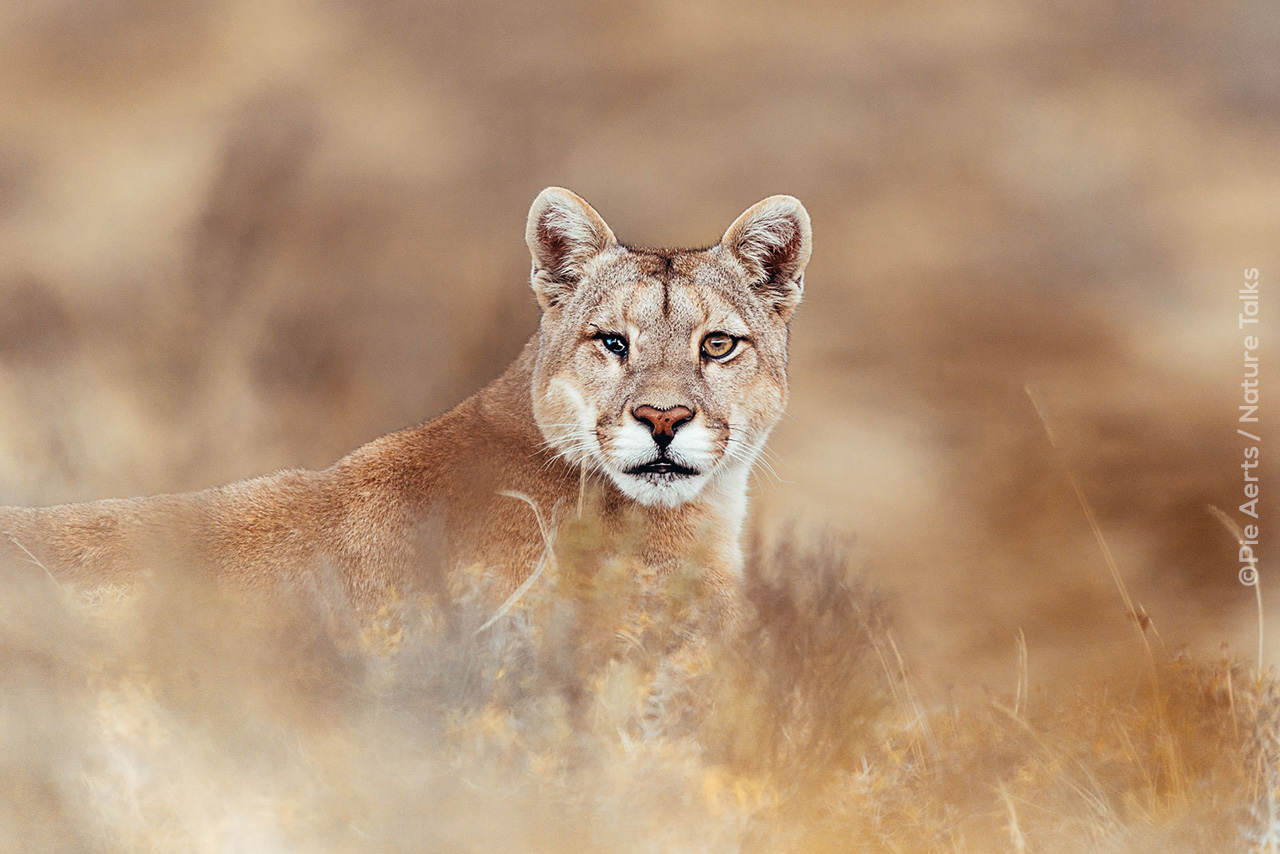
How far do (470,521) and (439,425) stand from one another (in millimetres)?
782

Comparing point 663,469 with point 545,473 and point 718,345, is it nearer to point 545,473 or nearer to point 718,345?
point 545,473

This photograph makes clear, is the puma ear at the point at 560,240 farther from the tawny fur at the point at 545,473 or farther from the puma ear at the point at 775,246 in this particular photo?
the puma ear at the point at 775,246

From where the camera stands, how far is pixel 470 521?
16.5 feet

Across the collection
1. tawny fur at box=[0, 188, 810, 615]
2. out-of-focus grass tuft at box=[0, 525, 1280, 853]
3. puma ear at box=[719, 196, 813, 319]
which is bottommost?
out-of-focus grass tuft at box=[0, 525, 1280, 853]

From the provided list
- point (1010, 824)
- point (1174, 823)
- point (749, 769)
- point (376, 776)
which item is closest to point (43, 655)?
point (376, 776)

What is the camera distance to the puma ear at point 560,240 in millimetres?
5602

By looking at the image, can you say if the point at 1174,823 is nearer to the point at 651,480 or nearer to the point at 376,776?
the point at 651,480

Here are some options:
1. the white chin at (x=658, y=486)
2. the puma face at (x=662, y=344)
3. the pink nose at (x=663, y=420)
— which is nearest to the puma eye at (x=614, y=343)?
the puma face at (x=662, y=344)

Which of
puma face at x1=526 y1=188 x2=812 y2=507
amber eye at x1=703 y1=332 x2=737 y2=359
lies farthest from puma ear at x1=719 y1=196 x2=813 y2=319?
amber eye at x1=703 y1=332 x2=737 y2=359

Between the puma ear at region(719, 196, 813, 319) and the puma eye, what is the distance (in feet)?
2.41

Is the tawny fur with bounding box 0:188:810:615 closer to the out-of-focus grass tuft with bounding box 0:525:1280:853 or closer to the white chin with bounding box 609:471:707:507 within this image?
the white chin with bounding box 609:471:707:507

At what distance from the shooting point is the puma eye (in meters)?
5.41

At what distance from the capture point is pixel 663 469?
4.98 metres

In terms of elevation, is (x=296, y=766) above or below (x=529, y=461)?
below
